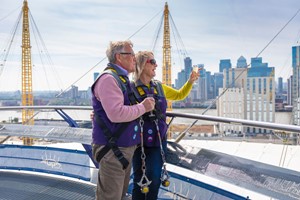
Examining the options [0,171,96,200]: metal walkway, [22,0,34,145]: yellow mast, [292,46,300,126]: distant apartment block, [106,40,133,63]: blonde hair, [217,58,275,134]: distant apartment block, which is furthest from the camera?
[217,58,275,134]: distant apartment block

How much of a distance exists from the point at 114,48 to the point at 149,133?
537 mm

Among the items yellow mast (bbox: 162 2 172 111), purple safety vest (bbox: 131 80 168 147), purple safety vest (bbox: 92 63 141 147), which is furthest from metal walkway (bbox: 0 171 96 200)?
yellow mast (bbox: 162 2 172 111)

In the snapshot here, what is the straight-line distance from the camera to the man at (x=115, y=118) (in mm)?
1578

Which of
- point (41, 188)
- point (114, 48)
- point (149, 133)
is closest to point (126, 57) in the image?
point (114, 48)

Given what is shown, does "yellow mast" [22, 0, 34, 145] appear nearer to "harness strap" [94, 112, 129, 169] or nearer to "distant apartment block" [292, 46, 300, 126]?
"harness strap" [94, 112, 129, 169]

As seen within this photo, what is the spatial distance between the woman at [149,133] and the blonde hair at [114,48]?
231mm

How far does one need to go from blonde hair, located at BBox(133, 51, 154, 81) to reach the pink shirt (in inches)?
14.4

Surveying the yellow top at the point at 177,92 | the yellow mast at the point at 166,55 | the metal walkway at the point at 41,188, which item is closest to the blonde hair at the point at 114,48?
the yellow top at the point at 177,92

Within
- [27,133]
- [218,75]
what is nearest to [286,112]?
[218,75]

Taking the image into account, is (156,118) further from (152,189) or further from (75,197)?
(75,197)

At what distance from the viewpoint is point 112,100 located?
1.56 meters

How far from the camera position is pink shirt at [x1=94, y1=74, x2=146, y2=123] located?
156cm

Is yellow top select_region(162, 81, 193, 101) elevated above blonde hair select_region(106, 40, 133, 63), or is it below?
below

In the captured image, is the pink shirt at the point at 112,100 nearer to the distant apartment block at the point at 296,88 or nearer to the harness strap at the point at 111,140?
the harness strap at the point at 111,140
